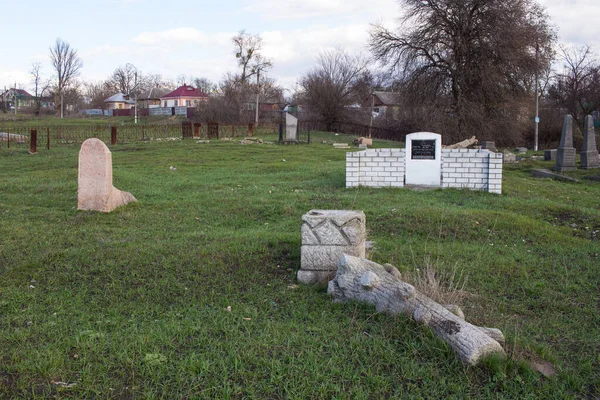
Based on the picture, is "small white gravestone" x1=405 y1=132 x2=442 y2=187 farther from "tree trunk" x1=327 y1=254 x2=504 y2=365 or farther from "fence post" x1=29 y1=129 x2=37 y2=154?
"fence post" x1=29 y1=129 x2=37 y2=154

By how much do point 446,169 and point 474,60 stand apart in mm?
24919

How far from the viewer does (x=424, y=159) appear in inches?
468

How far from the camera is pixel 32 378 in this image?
3252 millimetres

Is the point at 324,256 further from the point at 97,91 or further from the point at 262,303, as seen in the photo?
the point at 97,91

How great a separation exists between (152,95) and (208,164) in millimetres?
73432

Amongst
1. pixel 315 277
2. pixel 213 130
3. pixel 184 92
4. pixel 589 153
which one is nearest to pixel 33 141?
pixel 213 130

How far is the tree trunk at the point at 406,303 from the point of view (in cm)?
359

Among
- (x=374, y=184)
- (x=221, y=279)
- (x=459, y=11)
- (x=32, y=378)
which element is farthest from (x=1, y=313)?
(x=459, y=11)

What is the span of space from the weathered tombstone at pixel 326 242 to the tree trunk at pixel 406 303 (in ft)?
1.38

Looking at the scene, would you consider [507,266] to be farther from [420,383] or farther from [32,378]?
[32,378]

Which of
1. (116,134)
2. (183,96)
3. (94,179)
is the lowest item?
(94,179)

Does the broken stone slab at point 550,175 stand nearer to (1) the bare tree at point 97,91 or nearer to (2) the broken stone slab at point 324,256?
(2) the broken stone slab at point 324,256

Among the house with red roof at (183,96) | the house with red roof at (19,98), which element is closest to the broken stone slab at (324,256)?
the house with red roof at (183,96)

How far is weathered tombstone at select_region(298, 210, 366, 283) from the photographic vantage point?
527cm
